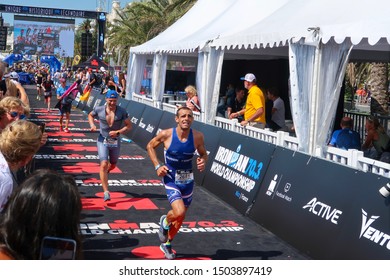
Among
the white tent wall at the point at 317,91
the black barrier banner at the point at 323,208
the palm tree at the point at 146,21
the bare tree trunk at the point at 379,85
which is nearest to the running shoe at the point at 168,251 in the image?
the black barrier banner at the point at 323,208

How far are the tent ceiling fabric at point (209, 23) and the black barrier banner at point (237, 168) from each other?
12.0ft

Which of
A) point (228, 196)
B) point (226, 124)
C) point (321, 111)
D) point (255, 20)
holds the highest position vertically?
point (255, 20)

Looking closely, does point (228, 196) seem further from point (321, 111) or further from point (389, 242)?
point (389, 242)

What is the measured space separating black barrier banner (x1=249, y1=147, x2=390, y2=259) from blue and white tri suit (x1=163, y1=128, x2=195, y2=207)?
1.53 m

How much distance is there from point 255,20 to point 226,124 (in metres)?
2.75

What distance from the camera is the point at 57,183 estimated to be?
7.47ft

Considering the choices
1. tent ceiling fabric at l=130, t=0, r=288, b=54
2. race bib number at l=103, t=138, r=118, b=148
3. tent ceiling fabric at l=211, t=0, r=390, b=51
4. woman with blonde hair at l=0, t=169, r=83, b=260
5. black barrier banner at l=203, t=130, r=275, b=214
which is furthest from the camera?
tent ceiling fabric at l=130, t=0, r=288, b=54

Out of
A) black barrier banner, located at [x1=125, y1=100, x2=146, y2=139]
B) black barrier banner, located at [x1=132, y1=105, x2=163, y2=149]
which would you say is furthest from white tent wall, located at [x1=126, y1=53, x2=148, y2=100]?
Result: black barrier banner, located at [x1=132, y1=105, x2=163, y2=149]

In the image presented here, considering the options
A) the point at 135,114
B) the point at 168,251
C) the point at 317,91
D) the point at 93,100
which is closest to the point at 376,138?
the point at 317,91

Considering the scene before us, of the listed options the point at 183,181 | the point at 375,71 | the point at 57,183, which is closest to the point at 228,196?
the point at 183,181

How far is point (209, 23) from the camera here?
53.8 feet

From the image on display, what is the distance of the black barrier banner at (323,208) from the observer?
5.87 metres

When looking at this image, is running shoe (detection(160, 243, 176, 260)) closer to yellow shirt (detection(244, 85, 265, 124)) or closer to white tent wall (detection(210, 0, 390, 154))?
white tent wall (detection(210, 0, 390, 154))

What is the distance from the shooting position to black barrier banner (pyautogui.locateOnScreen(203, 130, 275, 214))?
8.80 metres
